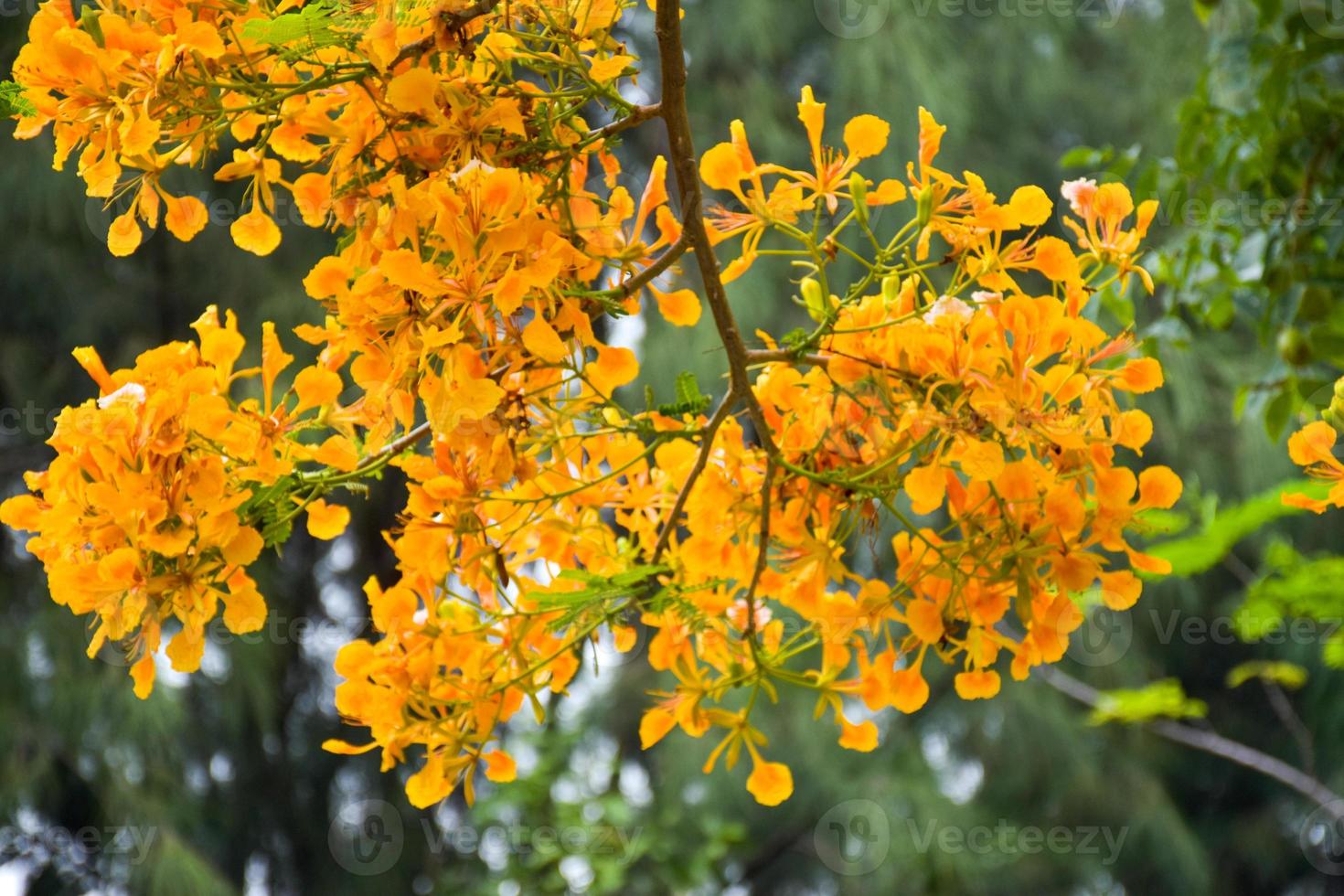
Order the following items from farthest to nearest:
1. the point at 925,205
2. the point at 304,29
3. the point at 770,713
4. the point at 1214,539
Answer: the point at 770,713, the point at 1214,539, the point at 925,205, the point at 304,29

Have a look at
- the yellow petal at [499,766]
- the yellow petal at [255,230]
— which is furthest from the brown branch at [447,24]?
the yellow petal at [499,766]

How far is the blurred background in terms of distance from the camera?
305 cm

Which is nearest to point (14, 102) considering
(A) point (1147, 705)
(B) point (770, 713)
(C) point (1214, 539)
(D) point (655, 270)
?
(D) point (655, 270)

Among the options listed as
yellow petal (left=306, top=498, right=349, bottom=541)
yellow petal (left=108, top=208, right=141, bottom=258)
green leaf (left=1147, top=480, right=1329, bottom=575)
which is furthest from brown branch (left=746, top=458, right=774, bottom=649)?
green leaf (left=1147, top=480, right=1329, bottom=575)

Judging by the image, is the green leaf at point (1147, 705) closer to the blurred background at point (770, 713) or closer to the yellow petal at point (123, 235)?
the blurred background at point (770, 713)

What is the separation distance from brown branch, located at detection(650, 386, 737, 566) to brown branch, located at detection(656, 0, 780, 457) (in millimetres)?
11

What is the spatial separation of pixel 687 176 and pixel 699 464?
0.15 meters

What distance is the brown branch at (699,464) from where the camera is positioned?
2.38ft

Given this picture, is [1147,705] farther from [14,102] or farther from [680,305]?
[14,102]

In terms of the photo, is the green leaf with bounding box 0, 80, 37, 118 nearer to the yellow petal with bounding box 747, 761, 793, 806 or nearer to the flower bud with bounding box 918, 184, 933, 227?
the flower bud with bounding box 918, 184, 933, 227

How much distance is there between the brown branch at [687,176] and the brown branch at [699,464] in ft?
0.04

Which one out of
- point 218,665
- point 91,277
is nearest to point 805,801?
point 218,665

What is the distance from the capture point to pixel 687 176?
0.69 metres

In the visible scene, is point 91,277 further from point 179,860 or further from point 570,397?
point 570,397
